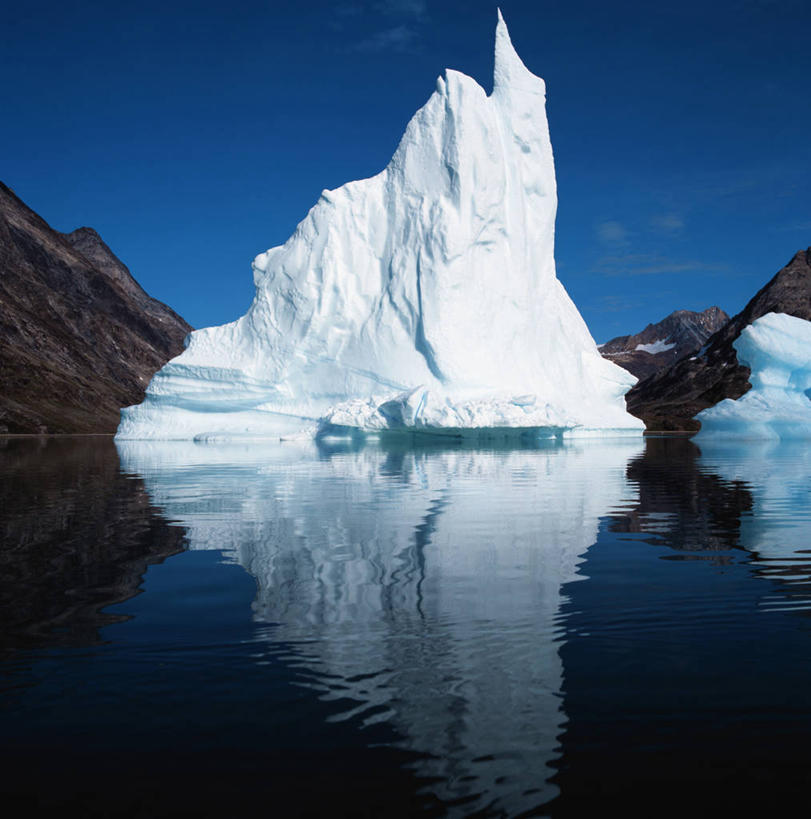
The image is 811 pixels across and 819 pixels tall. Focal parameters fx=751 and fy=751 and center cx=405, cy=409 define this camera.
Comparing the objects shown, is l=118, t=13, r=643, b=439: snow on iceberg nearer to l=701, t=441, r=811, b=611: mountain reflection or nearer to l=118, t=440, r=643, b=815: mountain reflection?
l=701, t=441, r=811, b=611: mountain reflection

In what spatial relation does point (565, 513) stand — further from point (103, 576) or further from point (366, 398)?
point (366, 398)

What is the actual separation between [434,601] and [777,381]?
142ft

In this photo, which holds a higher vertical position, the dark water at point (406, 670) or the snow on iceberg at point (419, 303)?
the snow on iceberg at point (419, 303)

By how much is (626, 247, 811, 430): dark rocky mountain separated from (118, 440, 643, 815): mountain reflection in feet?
333

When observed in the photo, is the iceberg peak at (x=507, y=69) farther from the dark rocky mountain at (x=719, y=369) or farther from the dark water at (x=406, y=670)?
the dark rocky mountain at (x=719, y=369)

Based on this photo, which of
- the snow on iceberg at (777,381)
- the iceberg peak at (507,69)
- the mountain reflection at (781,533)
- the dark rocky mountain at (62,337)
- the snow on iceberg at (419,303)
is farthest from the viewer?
the dark rocky mountain at (62,337)

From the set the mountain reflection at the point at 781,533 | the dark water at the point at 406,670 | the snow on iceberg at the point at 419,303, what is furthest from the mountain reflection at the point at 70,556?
the snow on iceberg at the point at 419,303

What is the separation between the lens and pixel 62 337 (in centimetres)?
12094

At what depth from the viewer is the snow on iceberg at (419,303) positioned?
30.9 m

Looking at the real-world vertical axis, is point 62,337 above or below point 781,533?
above

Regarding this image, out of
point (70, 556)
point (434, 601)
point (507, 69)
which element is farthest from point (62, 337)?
point (434, 601)

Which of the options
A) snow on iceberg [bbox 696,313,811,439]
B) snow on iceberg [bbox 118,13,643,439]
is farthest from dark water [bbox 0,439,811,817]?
snow on iceberg [bbox 696,313,811,439]

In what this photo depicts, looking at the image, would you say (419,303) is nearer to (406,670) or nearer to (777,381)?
(777,381)

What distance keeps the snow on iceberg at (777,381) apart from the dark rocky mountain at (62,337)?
77828 mm
